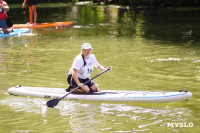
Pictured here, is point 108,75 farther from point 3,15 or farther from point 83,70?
point 3,15

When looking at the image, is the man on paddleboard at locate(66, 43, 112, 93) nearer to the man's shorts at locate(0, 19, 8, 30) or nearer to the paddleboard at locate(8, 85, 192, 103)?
the paddleboard at locate(8, 85, 192, 103)

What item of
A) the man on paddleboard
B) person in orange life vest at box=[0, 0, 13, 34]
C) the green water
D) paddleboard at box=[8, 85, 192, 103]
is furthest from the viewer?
person in orange life vest at box=[0, 0, 13, 34]

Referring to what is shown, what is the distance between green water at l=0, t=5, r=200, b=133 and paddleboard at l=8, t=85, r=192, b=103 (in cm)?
11

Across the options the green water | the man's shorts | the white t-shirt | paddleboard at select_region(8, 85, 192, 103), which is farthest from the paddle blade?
the man's shorts

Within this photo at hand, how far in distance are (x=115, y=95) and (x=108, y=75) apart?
2544 mm

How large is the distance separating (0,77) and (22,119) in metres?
3.25

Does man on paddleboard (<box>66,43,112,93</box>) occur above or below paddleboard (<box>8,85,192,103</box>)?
above

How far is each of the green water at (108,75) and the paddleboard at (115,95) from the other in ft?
0.36

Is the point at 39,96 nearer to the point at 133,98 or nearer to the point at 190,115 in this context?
the point at 133,98

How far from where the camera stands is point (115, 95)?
7.59 metres

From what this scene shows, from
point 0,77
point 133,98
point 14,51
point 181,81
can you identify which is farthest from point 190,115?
point 14,51

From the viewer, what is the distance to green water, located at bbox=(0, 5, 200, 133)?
6547mm

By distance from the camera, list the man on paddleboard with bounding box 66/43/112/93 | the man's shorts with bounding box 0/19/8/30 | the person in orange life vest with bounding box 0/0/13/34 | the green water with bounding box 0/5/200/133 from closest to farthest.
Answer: the green water with bounding box 0/5/200/133 < the man on paddleboard with bounding box 66/43/112/93 < the person in orange life vest with bounding box 0/0/13/34 < the man's shorts with bounding box 0/19/8/30

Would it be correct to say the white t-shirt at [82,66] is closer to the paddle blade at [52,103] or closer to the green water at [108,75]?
the green water at [108,75]
